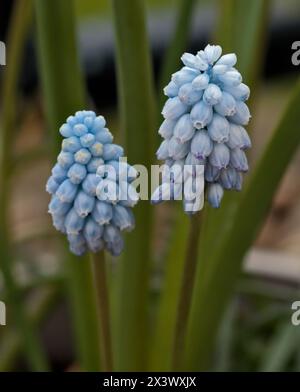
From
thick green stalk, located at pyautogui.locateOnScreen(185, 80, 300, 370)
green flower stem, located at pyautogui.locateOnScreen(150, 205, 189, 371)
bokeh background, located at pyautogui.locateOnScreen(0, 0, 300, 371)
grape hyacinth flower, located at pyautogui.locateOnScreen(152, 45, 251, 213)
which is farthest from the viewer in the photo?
bokeh background, located at pyautogui.locateOnScreen(0, 0, 300, 371)

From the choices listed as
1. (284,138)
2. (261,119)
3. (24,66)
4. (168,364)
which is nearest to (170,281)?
(168,364)

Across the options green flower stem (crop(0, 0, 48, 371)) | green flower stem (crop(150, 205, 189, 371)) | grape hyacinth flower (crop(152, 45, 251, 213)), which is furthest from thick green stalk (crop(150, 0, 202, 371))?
grape hyacinth flower (crop(152, 45, 251, 213))

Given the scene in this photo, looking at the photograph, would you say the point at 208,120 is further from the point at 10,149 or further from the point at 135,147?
the point at 10,149

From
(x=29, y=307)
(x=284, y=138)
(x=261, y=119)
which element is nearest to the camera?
(x=284, y=138)

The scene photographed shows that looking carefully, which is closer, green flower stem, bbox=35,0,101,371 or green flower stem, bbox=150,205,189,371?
green flower stem, bbox=35,0,101,371

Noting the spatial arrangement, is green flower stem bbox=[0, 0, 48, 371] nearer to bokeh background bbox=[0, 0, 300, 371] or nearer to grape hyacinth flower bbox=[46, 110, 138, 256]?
bokeh background bbox=[0, 0, 300, 371]

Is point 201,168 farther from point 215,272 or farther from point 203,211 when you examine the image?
point 215,272

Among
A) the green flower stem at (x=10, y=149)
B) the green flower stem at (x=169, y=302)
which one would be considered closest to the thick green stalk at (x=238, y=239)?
the green flower stem at (x=169, y=302)
